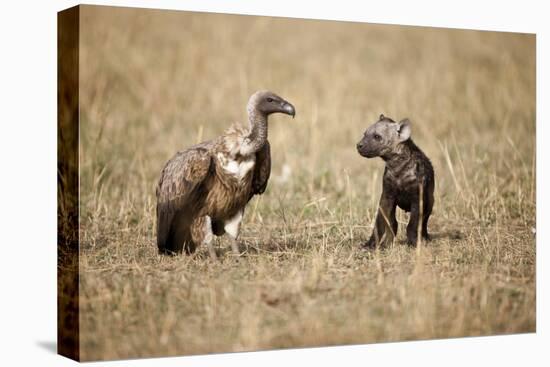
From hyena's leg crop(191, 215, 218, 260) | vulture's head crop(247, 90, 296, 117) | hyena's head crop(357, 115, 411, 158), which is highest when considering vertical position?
vulture's head crop(247, 90, 296, 117)

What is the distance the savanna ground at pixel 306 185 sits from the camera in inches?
336

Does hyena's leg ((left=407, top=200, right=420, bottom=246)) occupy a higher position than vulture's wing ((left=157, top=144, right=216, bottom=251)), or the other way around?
vulture's wing ((left=157, top=144, right=216, bottom=251))

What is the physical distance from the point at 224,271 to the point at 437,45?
177 inches

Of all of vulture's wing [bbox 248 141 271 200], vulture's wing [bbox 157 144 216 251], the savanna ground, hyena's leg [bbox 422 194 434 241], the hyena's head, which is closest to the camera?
the savanna ground

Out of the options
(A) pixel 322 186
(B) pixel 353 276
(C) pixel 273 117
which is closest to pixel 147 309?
(B) pixel 353 276

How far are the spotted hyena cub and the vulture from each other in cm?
94

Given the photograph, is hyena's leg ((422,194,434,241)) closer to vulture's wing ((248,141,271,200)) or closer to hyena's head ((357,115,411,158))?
hyena's head ((357,115,411,158))

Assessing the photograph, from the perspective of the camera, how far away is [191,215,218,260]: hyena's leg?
8992 millimetres

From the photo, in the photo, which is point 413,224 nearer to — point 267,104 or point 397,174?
point 397,174

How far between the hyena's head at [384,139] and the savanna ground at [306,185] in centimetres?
85

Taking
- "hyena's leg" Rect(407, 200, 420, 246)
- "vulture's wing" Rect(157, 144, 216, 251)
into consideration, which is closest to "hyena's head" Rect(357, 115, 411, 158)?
"hyena's leg" Rect(407, 200, 420, 246)

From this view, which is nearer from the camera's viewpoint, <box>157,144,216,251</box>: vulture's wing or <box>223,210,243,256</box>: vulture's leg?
<box>157,144,216,251</box>: vulture's wing

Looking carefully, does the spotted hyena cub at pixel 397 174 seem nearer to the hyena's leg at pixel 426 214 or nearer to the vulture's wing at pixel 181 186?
the hyena's leg at pixel 426 214

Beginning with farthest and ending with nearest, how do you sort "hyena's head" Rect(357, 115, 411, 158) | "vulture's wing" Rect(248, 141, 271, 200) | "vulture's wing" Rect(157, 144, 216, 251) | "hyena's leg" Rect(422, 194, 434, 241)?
"hyena's leg" Rect(422, 194, 434, 241)
"hyena's head" Rect(357, 115, 411, 158)
"vulture's wing" Rect(248, 141, 271, 200)
"vulture's wing" Rect(157, 144, 216, 251)
